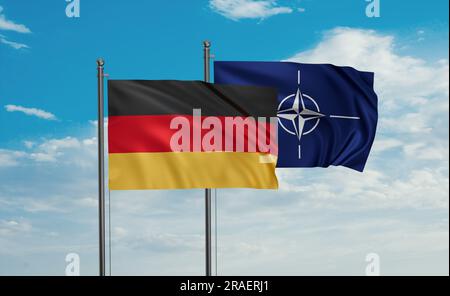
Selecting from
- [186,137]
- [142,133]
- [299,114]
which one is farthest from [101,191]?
[299,114]

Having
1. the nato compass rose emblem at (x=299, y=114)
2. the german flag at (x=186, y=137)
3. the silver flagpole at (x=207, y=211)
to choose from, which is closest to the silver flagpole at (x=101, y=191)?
the german flag at (x=186, y=137)

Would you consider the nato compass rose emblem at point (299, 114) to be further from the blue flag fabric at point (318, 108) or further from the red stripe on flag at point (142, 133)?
the red stripe on flag at point (142, 133)

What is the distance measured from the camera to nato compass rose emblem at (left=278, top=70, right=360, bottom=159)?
49.9 ft

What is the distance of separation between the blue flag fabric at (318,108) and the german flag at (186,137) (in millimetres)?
681

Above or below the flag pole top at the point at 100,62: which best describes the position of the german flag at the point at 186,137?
below

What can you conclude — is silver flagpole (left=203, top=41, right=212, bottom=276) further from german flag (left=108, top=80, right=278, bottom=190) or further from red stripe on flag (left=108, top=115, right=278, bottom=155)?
red stripe on flag (left=108, top=115, right=278, bottom=155)

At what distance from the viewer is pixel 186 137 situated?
13.9m

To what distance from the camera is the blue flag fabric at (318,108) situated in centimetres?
1505

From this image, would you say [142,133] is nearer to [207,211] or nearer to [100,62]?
[100,62]

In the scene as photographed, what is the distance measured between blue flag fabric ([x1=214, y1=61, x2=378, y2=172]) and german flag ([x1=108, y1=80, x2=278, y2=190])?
68 centimetres

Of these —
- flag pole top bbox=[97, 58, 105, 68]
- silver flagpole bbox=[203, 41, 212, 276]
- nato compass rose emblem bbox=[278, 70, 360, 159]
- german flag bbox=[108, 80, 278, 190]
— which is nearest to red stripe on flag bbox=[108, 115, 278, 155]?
german flag bbox=[108, 80, 278, 190]
